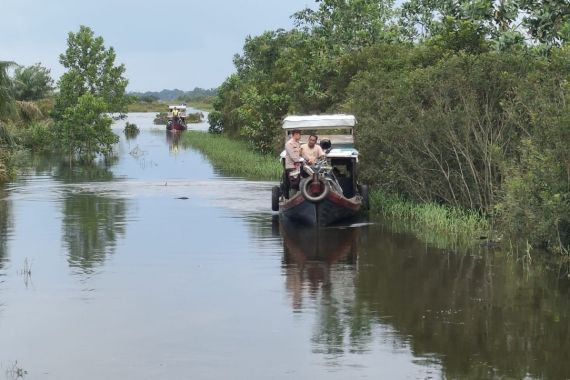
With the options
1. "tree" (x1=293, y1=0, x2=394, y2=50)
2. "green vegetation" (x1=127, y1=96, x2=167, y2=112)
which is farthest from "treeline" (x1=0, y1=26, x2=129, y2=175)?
"green vegetation" (x1=127, y1=96, x2=167, y2=112)

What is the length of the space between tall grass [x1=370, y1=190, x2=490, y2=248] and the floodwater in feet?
1.85

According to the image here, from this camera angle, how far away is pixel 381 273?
15.8 m

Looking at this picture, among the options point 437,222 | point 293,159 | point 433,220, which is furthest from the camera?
point 293,159

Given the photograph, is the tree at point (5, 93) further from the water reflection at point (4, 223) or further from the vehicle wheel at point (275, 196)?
the vehicle wheel at point (275, 196)

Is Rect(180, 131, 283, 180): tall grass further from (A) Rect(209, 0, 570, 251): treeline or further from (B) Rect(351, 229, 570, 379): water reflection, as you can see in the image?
(B) Rect(351, 229, 570, 379): water reflection

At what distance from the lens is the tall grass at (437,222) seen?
1942cm

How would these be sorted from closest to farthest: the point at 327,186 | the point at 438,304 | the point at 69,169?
the point at 438,304 < the point at 327,186 < the point at 69,169

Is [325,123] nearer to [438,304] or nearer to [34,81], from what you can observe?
[438,304]

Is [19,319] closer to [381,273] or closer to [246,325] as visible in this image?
[246,325]

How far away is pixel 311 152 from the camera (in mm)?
21094

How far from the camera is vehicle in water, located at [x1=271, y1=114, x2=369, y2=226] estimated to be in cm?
2041

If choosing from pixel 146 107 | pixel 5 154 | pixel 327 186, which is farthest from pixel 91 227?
pixel 146 107

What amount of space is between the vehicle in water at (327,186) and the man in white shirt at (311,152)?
0.44 feet

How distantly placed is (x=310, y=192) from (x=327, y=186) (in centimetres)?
38
